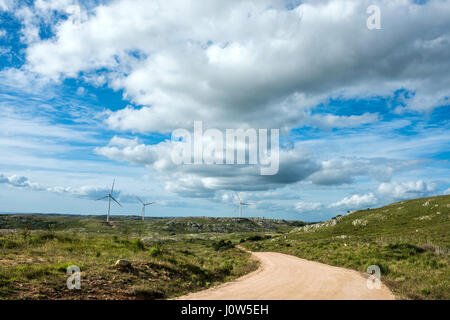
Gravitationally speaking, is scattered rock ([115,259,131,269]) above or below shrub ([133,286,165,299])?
above

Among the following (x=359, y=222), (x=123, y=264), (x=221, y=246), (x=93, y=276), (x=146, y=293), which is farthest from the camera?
(x=359, y=222)

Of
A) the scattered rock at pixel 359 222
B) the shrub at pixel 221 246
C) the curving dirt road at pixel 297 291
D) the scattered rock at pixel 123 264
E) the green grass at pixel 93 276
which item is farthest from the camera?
the scattered rock at pixel 359 222

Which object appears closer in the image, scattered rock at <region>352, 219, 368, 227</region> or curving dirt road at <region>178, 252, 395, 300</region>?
curving dirt road at <region>178, 252, 395, 300</region>

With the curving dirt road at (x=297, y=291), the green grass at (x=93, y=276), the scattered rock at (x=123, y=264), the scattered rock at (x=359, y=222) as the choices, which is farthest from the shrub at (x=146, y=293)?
the scattered rock at (x=359, y=222)

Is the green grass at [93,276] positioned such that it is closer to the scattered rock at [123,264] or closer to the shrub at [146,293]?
the shrub at [146,293]

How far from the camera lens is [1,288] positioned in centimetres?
1641

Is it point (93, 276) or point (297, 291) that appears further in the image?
point (93, 276)

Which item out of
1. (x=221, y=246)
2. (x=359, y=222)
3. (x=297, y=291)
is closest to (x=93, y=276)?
(x=297, y=291)

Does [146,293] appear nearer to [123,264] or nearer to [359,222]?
[123,264]

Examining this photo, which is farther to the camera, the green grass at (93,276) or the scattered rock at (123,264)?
the scattered rock at (123,264)

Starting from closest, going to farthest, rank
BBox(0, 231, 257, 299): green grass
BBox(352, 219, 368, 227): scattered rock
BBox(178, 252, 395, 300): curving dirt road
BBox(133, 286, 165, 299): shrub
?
BBox(0, 231, 257, 299): green grass < BBox(178, 252, 395, 300): curving dirt road < BBox(133, 286, 165, 299): shrub < BBox(352, 219, 368, 227): scattered rock

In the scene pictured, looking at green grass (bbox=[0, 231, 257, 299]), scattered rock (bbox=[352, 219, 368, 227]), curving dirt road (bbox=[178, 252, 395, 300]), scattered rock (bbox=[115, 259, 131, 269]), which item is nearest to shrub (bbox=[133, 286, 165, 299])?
green grass (bbox=[0, 231, 257, 299])

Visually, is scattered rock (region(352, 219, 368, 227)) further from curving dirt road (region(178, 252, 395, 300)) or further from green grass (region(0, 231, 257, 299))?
curving dirt road (region(178, 252, 395, 300))
